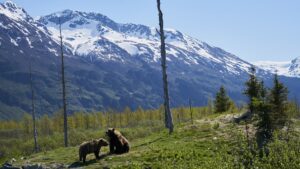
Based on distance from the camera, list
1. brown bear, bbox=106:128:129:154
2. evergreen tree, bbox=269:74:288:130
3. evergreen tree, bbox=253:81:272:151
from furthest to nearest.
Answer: evergreen tree, bbox=269:74:288:130 < evergreen tree, bbox=253:81:272:151 < brown bear, bbox=106:128:129:154

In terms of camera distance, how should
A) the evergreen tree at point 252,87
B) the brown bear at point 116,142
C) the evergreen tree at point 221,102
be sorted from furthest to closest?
the evergreen tree at point 221,102 → the evergreen tree at point 252,87 → the brown bear at point 116,142

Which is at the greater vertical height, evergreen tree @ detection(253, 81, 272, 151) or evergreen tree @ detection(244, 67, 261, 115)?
evergreen tree @ detection(244, 67, 261, 115)

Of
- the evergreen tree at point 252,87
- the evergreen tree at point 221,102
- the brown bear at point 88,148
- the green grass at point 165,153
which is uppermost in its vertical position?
the evergreen tree at point 252,87

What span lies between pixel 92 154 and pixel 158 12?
18.1 meters

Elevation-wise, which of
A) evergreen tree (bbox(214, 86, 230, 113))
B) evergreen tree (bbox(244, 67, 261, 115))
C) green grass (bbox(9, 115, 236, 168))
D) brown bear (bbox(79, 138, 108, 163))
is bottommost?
green grass (bbox(9, 115, 236, 168))

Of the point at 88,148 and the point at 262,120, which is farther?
the point at 262,120

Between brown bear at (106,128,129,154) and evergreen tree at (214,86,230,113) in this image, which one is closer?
brown bear at (106,128,129,154)

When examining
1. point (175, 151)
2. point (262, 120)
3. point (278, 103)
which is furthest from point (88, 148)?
point (278, 103)

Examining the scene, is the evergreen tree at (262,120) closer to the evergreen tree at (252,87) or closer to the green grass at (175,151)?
the green grass at (175,151)

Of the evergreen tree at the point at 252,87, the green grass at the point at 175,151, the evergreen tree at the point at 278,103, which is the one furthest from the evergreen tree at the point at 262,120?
the evergreen tree at the point at 252,87

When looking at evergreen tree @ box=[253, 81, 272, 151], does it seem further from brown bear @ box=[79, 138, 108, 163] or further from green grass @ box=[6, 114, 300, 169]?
brown bear @ box=[79, 138, 108, 163]

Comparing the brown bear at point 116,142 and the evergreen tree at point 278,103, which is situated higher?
the evergreen tree at point 278,103

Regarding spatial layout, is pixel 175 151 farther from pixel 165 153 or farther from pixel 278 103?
pixel 278 103

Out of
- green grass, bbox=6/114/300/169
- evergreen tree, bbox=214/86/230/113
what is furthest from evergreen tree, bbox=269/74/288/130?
evergreen tree, bbox=214/86/230/113
